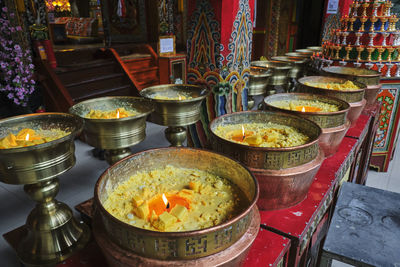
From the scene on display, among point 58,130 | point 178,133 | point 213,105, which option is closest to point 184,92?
point 178,133

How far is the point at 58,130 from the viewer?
105 centimetres

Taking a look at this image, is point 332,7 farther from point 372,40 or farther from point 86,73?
point 86,73

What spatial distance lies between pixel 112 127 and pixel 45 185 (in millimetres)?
335

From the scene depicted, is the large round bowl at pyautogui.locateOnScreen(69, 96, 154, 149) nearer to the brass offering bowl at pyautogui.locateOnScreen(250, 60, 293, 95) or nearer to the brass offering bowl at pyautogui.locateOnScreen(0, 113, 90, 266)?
the brass offering bowl at pyautogui.locateOnScreen(0, 113, 90, 266)

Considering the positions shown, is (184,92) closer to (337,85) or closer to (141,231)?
(337,85)

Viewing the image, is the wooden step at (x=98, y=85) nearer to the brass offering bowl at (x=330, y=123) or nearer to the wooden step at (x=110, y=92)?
the wooden step at (x=110, y=92)

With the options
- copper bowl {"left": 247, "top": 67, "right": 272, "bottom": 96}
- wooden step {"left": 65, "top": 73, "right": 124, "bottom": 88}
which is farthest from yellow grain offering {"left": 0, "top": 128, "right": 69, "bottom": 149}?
wooden step {"left": 65, "top": 73, "right": 124, "bottom": 88}

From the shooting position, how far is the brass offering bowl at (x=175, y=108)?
139 cm

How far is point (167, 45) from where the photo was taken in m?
4.41

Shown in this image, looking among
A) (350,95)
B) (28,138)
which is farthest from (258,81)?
(28,138)

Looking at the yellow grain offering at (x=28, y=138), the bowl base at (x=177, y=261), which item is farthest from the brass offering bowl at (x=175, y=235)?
the yellow grain offering at (x=28, y=138)

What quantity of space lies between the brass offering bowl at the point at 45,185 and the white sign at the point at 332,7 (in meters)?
6.38

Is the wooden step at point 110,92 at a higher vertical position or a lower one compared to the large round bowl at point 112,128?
lower

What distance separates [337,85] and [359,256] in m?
1.14
